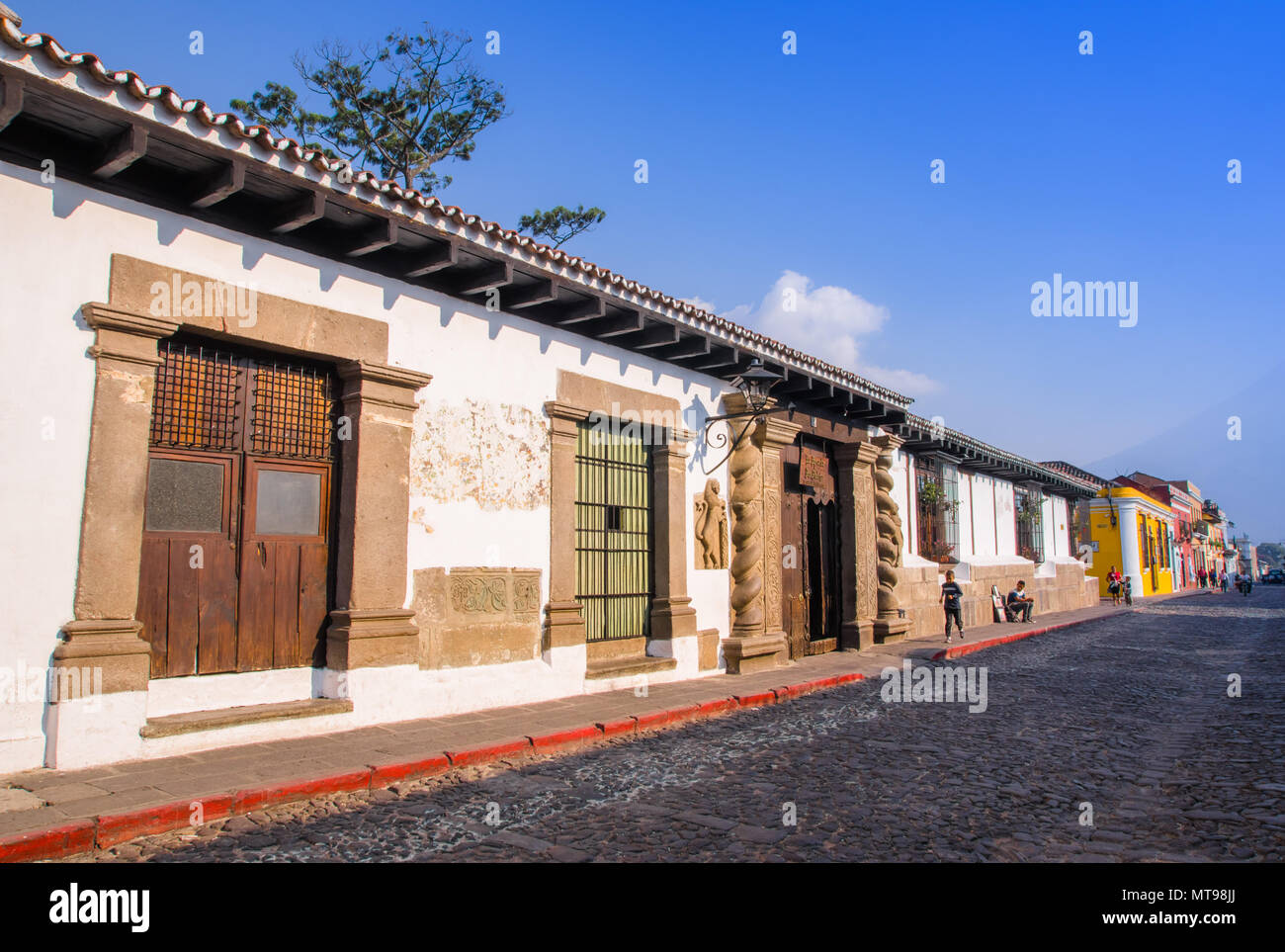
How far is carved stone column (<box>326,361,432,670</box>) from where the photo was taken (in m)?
6.77

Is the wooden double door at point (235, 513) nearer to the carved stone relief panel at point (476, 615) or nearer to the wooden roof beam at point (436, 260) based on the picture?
the carved stone relief panel at point (476, 615)

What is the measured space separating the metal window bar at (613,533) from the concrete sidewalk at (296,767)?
3.37 ft

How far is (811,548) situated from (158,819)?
10.5 metres

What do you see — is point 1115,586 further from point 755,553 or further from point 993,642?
point 755,553

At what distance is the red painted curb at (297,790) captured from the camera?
Result: 4684 mm

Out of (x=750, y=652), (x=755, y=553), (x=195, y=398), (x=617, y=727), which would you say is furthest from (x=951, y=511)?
(x=195, y=398)

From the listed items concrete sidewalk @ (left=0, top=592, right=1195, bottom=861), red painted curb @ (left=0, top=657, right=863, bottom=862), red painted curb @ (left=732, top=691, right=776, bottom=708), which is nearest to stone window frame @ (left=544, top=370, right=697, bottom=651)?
concrete sidewalk @ (left=0, top=592, right=1195, bottom=861)

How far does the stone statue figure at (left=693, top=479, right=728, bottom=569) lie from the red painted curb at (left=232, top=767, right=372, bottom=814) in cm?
594

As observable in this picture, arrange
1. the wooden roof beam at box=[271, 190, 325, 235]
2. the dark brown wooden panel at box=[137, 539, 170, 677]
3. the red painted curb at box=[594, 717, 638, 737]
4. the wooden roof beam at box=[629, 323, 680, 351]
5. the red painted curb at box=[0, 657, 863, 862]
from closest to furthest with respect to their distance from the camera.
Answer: the red painted curb at box=[0, 657, 863, 862] < the dark brown wooden panel at box=[137, 539, 170, 677] < the wooden roof beam at box=[271, 190, 325, 235] < the red painted curb at box=[594, 717, 638, 737] < the wooden roof beam at box=[629, 323, 680, 351]

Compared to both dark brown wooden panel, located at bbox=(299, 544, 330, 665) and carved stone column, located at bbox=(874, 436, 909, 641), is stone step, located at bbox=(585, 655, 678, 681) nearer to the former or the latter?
dark brown wooden panel, located at bbox=(299, 544, 330, 665)

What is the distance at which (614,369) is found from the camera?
966cm

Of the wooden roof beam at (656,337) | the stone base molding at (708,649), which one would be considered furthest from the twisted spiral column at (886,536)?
the wooden roof beam at (656,337)
